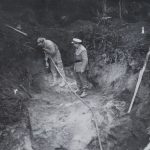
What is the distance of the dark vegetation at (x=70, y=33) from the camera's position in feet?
33.0

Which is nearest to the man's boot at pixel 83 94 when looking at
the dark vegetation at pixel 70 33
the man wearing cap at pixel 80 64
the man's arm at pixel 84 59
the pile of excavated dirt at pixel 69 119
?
the man wearing cap at pixel 80 64

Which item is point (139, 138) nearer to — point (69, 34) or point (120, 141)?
point (120, 141)

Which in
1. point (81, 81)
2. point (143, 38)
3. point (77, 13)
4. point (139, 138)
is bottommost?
point (139, 138)

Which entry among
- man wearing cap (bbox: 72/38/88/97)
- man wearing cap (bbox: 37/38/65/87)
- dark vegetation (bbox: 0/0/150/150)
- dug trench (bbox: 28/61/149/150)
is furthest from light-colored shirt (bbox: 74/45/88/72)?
dug trench (bbox: 28/61/149/150)

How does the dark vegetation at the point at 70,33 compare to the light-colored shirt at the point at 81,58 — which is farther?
the light-colored shirt at the point at 81,58

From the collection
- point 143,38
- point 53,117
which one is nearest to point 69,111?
point 53,117

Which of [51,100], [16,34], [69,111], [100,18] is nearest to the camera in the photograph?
[69,111]

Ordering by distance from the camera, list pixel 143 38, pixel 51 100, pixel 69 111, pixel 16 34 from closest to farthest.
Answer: pixel 69 111 → pixel 51 100 → pixel 16 34 → pixel 143 38

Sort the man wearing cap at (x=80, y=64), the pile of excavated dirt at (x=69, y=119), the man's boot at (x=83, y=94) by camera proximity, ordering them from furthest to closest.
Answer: the man wearing cap at (x=80, y=64) → the man's boot at (x=83, y=94) → the pile of excavated dirt at (x=69, y=119)

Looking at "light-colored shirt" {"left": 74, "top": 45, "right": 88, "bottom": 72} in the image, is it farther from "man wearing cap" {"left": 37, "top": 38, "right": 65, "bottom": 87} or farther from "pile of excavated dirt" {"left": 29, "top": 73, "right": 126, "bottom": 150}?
"pile of excavated dirt" {"left": 29, "top": 73, "right": 126, "bottom": 150}

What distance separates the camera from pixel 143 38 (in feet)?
37.1

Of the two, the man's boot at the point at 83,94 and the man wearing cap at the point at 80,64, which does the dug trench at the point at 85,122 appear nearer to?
the man's boot at the point at 83,94

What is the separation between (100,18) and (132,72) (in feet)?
10.1

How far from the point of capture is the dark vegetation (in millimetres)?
10062
